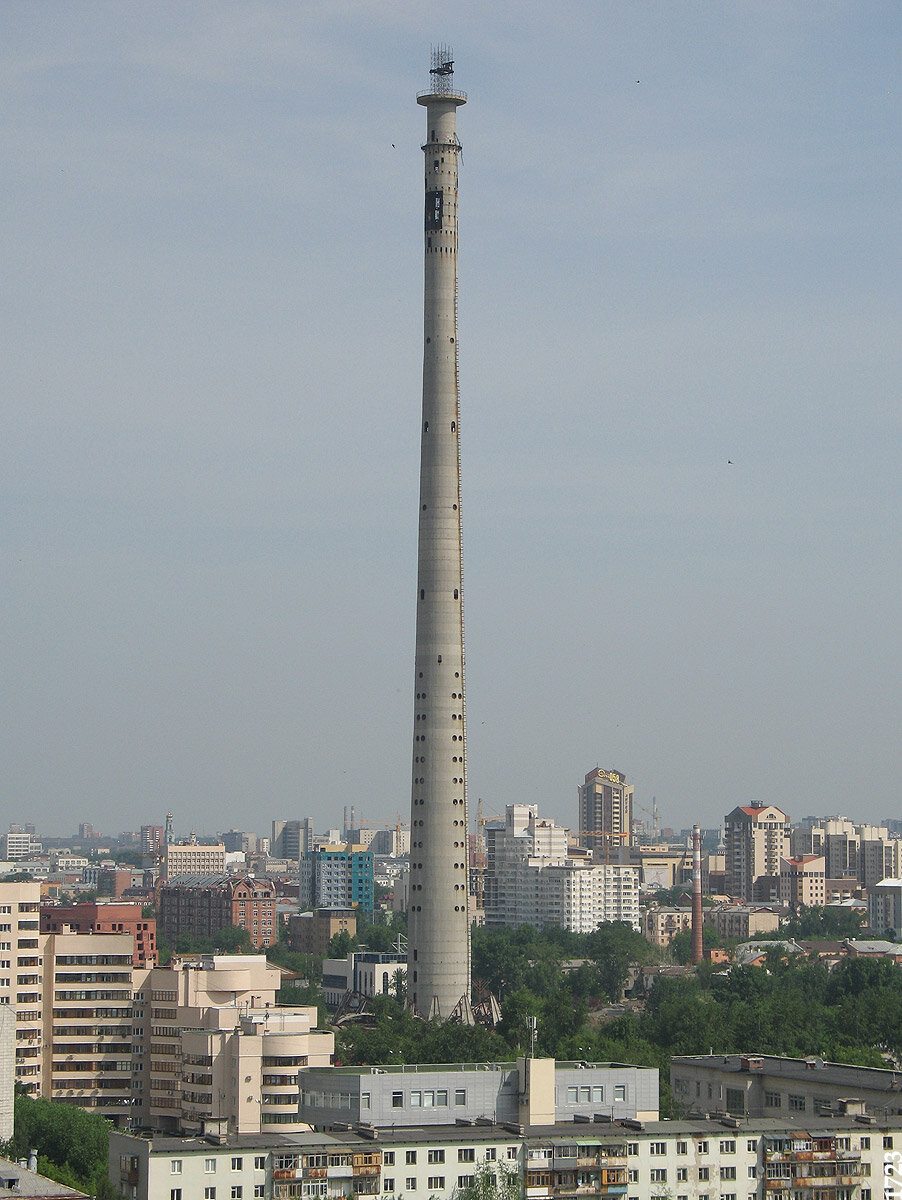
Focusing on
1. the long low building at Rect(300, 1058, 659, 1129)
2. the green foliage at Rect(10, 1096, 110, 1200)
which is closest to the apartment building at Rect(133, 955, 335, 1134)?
the long low building at Rect(300, 1058, 659, 1129)

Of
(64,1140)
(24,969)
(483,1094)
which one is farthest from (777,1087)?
(24,969)

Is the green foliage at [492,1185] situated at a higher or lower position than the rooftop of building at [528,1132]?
lower

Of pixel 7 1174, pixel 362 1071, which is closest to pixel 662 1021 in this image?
pixel 362 1071

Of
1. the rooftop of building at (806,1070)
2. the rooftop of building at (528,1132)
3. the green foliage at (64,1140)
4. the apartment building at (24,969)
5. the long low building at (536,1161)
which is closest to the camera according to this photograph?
the long low building at (536,1161)

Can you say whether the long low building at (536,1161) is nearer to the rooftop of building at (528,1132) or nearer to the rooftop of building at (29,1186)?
the rooftop of building at (528,1132)

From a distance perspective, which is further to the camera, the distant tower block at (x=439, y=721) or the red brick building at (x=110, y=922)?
the red brick building at (x=110, y=922)

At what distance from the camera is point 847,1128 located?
60.7 meters

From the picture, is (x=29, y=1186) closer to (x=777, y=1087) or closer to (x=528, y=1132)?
(x=528, y=1132)

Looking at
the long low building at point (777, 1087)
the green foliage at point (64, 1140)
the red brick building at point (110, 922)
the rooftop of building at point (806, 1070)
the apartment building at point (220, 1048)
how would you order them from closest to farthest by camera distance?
the long low building at point (777, 1087) → the green foliage at point (64, 1140) → the rooftop of building at point (806, 1070) → the apartment building at point (220, 1048) → the red brick building at point (110, 922)

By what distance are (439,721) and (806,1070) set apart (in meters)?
46.6

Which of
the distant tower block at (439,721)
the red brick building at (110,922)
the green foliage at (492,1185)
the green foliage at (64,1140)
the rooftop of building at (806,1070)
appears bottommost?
the green foliage at (64,1140)

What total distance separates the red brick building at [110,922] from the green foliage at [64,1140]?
5555cm

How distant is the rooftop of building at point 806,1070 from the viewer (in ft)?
232

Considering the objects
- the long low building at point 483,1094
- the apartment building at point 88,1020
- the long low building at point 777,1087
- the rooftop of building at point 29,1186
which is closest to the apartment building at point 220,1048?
the apartment building at point 88,1020
